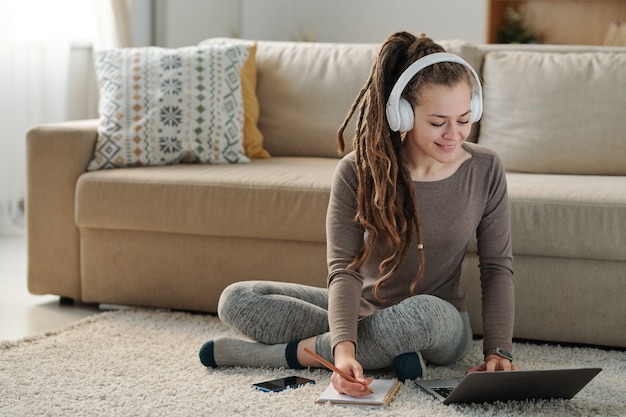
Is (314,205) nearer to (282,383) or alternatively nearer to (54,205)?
(282,383)

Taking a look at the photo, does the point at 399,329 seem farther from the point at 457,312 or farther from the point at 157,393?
the point at 157,393

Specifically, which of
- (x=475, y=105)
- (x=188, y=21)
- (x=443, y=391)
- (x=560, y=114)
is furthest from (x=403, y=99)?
(x=188, y=21)

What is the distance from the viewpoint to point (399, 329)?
6.49 ft

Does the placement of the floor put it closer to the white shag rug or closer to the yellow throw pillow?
the white shag rug

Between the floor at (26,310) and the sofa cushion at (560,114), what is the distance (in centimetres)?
132

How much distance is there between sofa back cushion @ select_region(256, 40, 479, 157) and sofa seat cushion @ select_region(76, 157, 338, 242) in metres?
0.39

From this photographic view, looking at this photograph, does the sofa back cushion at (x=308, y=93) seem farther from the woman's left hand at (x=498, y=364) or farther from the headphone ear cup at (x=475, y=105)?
the woman's left hand at (x=498, y=364)

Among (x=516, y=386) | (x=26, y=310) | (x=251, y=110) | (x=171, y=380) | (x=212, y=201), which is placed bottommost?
(x=26, y=310)

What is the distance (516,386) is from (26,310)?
1541 millimetres

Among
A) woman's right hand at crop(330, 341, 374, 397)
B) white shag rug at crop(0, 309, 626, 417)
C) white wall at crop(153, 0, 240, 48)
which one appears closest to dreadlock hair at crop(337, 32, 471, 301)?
woman's right hand at crop(330, 341, 374, 397)

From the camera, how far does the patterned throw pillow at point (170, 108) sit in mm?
2900

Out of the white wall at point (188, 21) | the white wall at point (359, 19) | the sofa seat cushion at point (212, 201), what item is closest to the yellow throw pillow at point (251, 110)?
the sofa seat cushion at point (212, 201)

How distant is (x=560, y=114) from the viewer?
2.88m

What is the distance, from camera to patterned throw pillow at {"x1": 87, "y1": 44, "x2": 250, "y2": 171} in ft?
9.52
